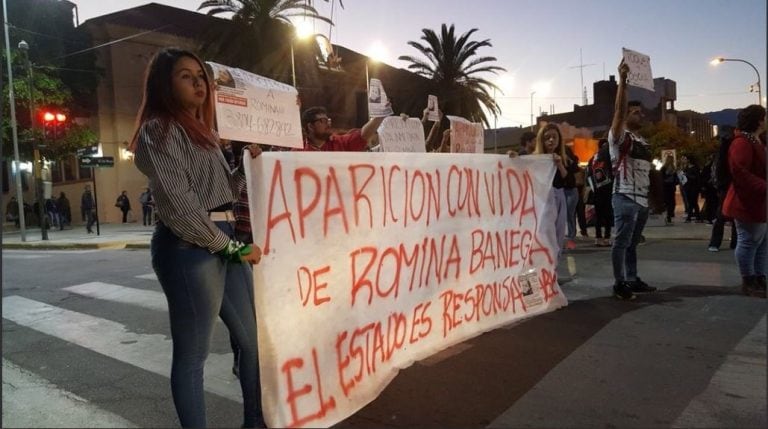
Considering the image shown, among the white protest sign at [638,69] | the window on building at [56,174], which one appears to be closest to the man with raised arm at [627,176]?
the white protest sign at [638,69]

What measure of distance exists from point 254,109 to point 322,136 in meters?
0.99

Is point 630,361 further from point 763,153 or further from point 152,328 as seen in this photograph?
point 152,328

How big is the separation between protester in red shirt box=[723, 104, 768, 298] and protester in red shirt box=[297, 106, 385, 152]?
3323mm

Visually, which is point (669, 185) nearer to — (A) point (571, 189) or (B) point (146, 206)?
(A) point (571, 189)

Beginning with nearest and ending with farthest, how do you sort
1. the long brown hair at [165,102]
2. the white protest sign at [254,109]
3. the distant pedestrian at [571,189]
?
the long brown hair at [165,102]
the white protest sign at [254,109]
the distant pedestrian at [571,189]

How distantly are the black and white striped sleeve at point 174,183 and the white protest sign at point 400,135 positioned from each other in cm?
271

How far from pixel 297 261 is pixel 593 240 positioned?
8814 mm

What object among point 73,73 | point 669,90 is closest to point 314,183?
point 73,73

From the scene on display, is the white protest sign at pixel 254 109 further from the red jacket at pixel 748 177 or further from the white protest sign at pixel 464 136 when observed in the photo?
the red jacket at pixel 748 177

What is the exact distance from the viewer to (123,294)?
269 inches

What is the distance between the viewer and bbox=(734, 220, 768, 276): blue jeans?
5.13 meters

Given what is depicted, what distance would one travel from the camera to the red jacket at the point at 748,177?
4.98 metres

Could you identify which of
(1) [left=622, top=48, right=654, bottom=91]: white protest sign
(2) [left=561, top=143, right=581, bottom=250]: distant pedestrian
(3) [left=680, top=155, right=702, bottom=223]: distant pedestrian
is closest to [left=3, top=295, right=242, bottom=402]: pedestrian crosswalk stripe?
(1) [left=622, top=48, right=654, bottom=91]: white protest sign

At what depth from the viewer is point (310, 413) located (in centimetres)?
266
